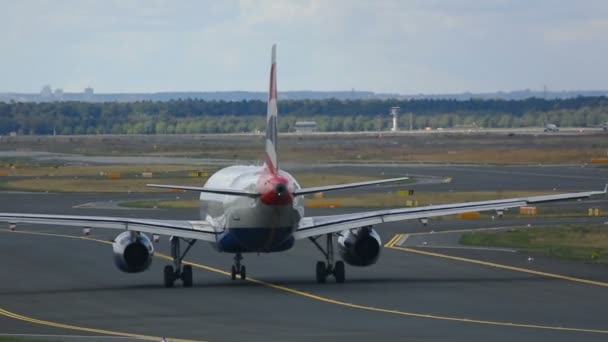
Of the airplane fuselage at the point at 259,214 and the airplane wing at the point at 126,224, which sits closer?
the airplane fuselage at the point at 259,214

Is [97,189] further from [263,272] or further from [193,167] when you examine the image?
[263,272]

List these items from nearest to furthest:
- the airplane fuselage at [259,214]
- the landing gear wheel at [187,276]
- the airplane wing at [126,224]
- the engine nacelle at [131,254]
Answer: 1. the airplane fuselage at [259,214]
2. the airplane wing at [126,224]
3. the engine nacelle at [131,254]
4. the landing gear wheel at [187,276]

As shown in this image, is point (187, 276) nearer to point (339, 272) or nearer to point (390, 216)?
point (339, 272)

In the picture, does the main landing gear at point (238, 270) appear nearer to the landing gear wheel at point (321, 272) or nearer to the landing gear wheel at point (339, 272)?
the landing gear wheel at point (321, 272)

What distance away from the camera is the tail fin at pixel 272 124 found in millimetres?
47938

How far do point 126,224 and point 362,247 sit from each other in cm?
884

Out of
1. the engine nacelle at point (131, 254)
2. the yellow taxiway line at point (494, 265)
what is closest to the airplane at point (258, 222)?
the engine nacelle at point (131, 254)

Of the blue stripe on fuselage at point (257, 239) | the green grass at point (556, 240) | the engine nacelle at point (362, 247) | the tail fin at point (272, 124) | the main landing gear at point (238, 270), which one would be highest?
the tail fin at point (272, 124)

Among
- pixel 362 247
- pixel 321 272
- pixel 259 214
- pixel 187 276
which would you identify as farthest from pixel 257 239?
pixel 362 247

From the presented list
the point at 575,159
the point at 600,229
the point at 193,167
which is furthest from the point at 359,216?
the point at 575,159

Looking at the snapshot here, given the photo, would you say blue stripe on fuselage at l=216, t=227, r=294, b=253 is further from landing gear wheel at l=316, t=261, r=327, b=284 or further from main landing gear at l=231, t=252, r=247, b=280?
main landing gear at l=231, t=252, r=247, b=280

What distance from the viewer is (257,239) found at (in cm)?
4831

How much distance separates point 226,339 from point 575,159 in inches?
5016

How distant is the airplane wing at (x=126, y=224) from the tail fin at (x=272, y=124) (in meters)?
4.07
